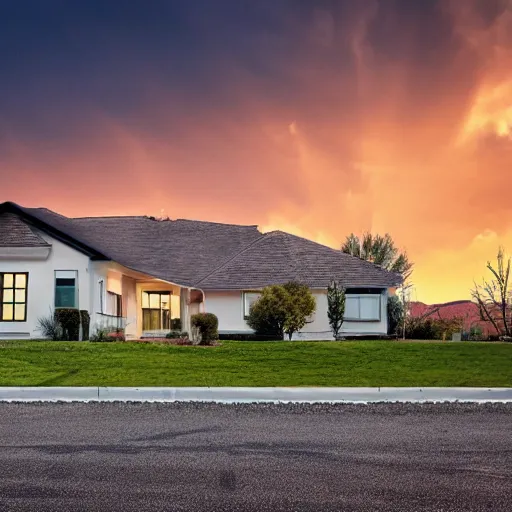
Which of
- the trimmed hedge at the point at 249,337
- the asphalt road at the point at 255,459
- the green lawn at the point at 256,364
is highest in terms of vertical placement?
the trimmed hedge at the point at 249,337

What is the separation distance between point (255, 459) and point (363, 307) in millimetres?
27266

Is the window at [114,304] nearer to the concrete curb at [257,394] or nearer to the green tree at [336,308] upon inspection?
the green tree at [336,308]

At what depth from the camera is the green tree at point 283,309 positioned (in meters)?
31.7

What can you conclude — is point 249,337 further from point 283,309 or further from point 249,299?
point 283,309

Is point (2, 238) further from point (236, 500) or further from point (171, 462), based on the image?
point (236, 500)

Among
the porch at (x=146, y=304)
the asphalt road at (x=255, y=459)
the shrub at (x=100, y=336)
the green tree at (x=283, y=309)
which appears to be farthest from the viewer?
the porch at (x=146, y=304)

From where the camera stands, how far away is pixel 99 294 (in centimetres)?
3008

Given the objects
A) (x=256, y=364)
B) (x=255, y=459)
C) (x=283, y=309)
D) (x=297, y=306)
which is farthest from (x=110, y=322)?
(x=255, y=459)

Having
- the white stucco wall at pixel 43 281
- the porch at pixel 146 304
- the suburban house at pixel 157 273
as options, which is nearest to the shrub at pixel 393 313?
the suburban house at pixel 157 273

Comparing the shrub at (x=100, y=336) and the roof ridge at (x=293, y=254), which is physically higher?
the roof ridge at (x=293, y=254)

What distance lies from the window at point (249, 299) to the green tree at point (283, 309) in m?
1.87

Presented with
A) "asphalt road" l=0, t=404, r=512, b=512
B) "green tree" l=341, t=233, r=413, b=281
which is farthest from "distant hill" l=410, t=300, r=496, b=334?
"asphalt road" l=0, t=404, r=512, b=512

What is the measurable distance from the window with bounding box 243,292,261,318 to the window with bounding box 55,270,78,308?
852cm

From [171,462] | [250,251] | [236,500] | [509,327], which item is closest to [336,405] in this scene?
[171,462]
